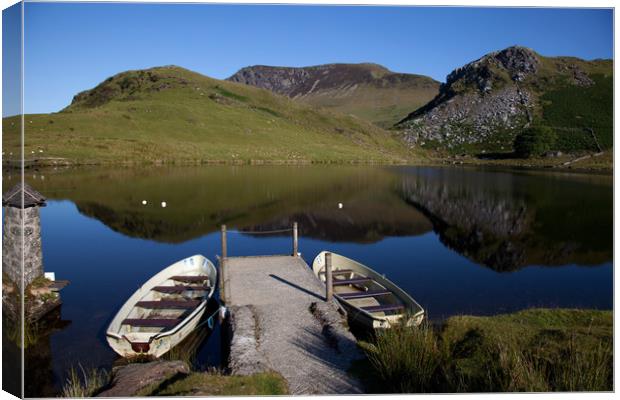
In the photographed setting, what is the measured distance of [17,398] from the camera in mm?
7062

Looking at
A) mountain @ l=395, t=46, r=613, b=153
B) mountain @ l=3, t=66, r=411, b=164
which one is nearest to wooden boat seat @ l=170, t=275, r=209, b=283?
mountain @ l=3, t=66, r=411, b=164

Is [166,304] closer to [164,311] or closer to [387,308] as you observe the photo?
[164,311]

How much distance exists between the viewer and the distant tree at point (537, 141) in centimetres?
9942

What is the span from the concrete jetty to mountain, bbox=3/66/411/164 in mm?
61421

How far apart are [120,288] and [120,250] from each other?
6.94 m

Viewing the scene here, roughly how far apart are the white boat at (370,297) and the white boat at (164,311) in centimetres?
455

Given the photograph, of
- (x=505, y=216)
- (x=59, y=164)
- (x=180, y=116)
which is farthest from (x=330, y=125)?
(x=505, y=216)

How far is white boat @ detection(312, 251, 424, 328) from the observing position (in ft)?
41.7

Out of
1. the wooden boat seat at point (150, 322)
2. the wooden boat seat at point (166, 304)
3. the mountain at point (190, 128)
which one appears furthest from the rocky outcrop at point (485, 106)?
the wooden boat seat at point (150, 322)

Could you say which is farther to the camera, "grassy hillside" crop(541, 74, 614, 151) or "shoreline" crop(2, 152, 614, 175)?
"grassy hillside" crop(541, 74, 614, 151)

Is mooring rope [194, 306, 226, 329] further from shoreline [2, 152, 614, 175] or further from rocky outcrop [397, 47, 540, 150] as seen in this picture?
rocky outcrop [397, 47, 540, 150]

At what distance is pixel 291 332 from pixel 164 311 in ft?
18.3

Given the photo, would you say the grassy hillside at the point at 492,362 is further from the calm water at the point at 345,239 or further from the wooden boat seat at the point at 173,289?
the wooden boat seat at the point at 173,289

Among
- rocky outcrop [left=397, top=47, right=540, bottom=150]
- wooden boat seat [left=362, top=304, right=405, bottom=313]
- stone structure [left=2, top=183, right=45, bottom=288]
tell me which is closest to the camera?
stone structure [left=2, top=183, right=45, bottom=288]
